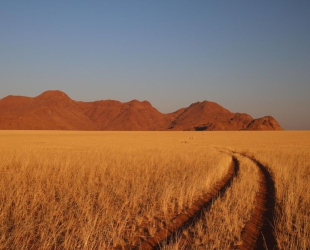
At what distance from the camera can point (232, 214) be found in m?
5.97

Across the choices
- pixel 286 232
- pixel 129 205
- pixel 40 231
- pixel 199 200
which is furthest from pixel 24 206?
pixel 286 232

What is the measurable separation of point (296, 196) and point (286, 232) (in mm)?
3078

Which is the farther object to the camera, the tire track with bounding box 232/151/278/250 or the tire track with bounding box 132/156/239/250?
the tire track with bounding box 232/151/278/250

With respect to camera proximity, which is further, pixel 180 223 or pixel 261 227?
pixel 180 223

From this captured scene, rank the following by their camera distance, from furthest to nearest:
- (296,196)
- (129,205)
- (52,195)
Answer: (296,196)
(52,195)
(129,205)

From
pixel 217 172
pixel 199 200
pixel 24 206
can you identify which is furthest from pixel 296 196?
pixel 24 206

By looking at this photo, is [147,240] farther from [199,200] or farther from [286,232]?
[199,200]

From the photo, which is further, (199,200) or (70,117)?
(70,117)

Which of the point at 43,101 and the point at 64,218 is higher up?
the point at 43,101

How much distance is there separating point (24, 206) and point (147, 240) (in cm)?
298

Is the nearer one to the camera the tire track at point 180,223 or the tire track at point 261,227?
the tire track at point 180,223

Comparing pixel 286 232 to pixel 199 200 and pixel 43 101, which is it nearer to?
pixel 199 200

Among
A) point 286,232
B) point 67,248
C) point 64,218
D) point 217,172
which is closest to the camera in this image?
point 67,248

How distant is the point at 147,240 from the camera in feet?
15.3
